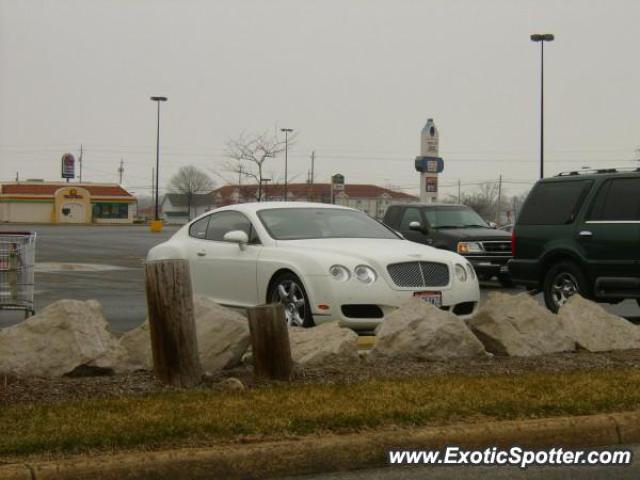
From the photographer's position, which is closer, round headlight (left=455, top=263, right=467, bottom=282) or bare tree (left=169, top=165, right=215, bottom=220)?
round headlight (left=455, top=263, right=467, bottom=282)

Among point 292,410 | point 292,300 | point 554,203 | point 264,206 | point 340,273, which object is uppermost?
point 554,203

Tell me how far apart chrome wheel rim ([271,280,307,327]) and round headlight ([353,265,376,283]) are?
618 millimetres

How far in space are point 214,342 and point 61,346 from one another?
1177 millimetres

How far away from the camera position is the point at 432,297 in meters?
10.5

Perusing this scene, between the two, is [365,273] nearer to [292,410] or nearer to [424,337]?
[424,337]

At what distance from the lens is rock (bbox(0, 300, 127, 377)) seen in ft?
25.4

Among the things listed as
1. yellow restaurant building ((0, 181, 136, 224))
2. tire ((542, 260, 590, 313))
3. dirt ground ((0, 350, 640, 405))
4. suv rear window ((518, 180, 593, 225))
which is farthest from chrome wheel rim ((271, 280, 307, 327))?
yellow restaurant building ((0, 181, 136, 224))

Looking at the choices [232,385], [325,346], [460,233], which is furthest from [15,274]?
[460,233]

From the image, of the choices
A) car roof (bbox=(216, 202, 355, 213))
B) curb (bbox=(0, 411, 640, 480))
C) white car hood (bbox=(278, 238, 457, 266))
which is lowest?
curb (bbox=(0, 411, 640, 480))

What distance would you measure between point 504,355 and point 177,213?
139251 millimetres

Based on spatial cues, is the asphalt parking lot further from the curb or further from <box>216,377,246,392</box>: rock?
the curb

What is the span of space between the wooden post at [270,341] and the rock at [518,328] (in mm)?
2374

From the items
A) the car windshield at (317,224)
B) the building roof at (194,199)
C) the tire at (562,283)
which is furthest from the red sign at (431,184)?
the building roof at (194,199)

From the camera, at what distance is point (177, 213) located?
14650 centimetres
